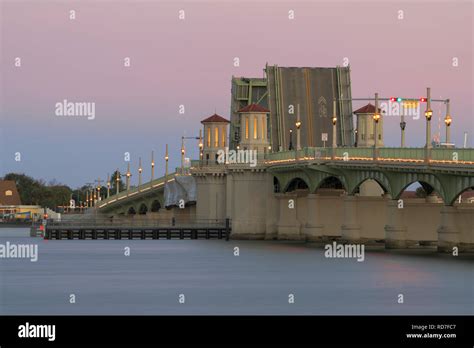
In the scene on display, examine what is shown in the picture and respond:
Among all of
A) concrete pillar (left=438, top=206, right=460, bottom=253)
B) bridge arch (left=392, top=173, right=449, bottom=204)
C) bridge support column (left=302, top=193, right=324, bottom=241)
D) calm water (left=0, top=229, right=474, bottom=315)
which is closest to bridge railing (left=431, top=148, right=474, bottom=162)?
concrete pillar (left=438, top=206, right=460, bottom=253)

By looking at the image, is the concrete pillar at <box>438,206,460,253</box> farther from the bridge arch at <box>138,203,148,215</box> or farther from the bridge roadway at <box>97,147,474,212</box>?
the bridge arch at <box>138,203,148,215</box>

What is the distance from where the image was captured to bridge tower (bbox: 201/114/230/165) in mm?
113312

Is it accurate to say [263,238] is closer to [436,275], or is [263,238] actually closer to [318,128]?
[318,128]

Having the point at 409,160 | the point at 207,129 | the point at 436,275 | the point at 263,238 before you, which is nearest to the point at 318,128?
the point at 263,238

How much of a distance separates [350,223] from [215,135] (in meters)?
27.8

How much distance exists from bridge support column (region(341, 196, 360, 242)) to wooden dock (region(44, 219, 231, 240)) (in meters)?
19.1

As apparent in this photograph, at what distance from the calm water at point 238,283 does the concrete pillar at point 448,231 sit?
2.36 feet

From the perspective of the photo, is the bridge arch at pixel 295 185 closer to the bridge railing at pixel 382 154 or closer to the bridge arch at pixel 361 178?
the bridge railing at pixel 382 154

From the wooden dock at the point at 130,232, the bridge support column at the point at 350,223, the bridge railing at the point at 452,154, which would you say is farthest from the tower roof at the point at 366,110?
the bridge railing at the point at 452,154

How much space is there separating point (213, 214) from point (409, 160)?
37881 mm

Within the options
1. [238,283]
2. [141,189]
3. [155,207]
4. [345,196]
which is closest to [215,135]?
[345,196]

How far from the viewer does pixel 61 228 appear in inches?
4331

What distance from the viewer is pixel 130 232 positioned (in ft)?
371

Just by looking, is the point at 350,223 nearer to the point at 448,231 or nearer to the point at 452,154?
the point at 448,231
